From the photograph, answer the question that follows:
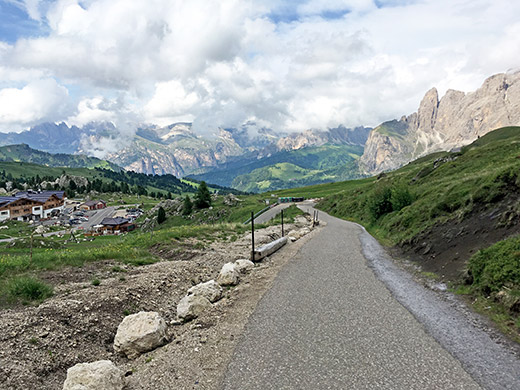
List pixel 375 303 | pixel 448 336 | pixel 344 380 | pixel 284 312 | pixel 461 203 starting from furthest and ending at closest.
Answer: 1. pixel 461 203
2. pixel 375 303
3. pixel 284 312
4. pixel 448 336
5. pixel 344 380

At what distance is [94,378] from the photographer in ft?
28.2

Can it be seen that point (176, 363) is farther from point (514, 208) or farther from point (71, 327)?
point (514, 208)

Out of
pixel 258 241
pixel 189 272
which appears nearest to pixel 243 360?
pixel 189 272

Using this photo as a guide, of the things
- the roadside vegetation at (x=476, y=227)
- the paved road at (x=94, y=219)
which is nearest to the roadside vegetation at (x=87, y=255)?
the roadside vegetation at (x=476, y=227)

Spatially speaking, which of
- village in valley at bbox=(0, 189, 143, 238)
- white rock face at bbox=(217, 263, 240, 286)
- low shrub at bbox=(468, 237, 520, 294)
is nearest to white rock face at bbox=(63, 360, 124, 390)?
Result: white rock face at bbox=(217, 263, 240, 286)

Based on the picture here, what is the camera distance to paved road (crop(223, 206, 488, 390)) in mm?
8828

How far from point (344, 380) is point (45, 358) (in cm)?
968

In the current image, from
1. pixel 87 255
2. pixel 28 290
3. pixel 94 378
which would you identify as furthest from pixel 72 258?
pixel 94 378

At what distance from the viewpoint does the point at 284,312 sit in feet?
45.9

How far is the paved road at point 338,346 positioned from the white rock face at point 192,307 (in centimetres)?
266

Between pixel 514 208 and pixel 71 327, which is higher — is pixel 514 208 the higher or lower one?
the higher one

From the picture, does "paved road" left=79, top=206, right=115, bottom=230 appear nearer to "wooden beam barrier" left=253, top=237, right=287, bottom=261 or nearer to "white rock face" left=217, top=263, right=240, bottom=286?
"wooden beam barrier" left=253, top=237, right=287, bottom=261

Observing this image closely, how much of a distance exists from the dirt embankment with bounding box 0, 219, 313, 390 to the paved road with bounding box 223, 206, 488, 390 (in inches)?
41.3

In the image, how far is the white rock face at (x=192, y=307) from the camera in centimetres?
1423
